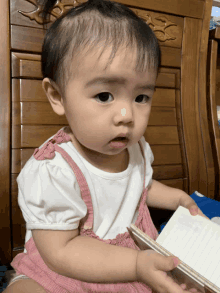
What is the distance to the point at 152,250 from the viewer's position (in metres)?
Result: 0.50

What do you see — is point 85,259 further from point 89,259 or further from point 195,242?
point 195,242

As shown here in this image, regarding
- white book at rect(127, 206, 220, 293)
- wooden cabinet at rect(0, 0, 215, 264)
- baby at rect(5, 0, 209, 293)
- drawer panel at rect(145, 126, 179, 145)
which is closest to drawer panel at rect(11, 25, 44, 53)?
wooden cabinet at rect(0, 0, 215, 264)

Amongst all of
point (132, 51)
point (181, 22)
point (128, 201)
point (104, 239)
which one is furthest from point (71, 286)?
point (181, 22)

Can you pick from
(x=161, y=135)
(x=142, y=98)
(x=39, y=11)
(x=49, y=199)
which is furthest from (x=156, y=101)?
(x=49, y=199)

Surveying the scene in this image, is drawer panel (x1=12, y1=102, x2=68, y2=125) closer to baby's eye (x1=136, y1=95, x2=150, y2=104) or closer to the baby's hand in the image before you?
baby's eye (x1=136, y1=95, x2=150, y2=104)

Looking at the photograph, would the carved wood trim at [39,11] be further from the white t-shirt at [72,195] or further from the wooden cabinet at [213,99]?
the wooden cabinet at [213,99]

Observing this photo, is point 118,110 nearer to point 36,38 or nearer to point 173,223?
point 173,223

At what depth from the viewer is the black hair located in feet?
1.70

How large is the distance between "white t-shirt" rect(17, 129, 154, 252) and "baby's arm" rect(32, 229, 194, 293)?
3 cm

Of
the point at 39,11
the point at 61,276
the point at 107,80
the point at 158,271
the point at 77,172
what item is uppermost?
the point at 39,11

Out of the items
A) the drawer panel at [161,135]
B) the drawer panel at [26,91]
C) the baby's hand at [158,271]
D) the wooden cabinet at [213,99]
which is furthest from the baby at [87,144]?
the wooden cabinet at [213,99]

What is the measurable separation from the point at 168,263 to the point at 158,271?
0.03m

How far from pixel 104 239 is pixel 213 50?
966 millimetres

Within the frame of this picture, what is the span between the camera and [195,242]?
22.9 inches
